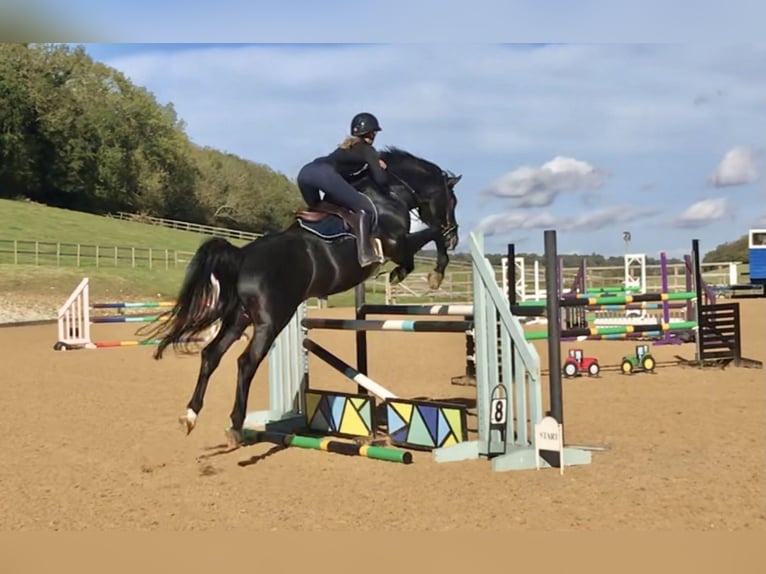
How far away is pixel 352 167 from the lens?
15.6 ft

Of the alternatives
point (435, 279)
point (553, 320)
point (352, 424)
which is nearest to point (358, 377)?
point (352, 424)

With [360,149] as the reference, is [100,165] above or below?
above

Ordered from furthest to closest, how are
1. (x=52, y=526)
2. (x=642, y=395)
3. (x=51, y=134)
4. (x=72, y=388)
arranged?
(x=51, y=134) < (x=72, y=388) < (x=642, y=395) < (x=52, y=526)

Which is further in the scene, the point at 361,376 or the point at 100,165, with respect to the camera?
the point at 100,165

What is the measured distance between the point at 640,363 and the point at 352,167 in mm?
5094

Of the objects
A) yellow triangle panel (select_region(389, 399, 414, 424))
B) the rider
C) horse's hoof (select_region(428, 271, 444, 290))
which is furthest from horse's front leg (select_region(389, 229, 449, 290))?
yellow triangle panel (select_region(389, 399, 414, 424))

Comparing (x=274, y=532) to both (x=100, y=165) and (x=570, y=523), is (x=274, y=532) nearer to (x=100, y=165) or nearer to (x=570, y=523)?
(x=570, y=523)

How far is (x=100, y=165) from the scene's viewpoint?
19688mm

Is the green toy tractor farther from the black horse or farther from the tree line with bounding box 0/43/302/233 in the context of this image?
the tree line with bounding box 0/43/302/233

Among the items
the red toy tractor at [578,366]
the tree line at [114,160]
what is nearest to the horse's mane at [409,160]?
the red toy tractor at [578,366]

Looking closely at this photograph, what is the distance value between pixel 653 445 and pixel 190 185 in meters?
20.4

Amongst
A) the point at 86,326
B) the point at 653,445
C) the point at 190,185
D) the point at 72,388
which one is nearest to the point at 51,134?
the point at 190,185

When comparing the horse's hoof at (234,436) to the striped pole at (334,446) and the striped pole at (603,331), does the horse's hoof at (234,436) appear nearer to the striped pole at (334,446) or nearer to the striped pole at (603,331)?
the striped pole at (334,446)

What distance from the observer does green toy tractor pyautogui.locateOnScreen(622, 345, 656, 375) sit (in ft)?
27.6
